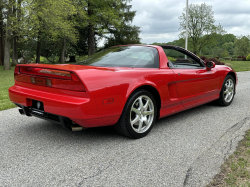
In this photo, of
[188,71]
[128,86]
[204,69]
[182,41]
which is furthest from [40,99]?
[182,41]

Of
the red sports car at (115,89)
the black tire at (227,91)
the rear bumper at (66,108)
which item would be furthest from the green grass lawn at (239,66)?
the rear bumper at (66,108)

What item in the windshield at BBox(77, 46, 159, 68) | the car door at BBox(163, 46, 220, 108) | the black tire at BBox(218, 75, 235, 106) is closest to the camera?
the windshield at BBox(77, 46, 159, 68)

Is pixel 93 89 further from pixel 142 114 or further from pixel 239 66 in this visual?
pixel 239 66

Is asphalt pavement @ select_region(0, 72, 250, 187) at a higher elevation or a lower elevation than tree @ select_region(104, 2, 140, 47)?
lower

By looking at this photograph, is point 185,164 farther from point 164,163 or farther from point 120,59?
point 120,59

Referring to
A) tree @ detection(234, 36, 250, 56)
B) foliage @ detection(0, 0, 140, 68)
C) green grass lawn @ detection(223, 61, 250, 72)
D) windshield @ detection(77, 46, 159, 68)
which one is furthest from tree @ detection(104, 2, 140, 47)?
tree @ detection(234, 36, 250, 56)

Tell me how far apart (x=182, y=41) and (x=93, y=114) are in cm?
4588

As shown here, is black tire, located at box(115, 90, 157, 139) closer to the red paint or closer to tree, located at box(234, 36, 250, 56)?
the red paint

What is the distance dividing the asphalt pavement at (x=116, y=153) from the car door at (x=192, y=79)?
0.43 metres

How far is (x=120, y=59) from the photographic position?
3.32m

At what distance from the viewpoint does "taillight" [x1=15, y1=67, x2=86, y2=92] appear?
2576 millimetres

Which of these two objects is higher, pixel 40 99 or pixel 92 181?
pixel 40 99

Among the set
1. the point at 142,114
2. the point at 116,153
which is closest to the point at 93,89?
the point at 116,153

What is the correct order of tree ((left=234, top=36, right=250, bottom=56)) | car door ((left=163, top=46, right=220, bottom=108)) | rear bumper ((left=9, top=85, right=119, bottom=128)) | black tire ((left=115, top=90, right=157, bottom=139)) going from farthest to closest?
tree ((left=234, top=36, right=250, bottom=56)) → car door ((left=163, top=46, right=220, bottom=108)) → black tire ((left=115, top=90, right=157, bottom=139)) → rear bumper ((left=9, top=85, right=119, bottom=128))
